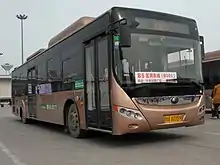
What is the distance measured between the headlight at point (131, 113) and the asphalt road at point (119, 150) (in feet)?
2.39

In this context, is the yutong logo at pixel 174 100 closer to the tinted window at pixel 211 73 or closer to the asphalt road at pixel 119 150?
the asphalt road at pixel 119 150

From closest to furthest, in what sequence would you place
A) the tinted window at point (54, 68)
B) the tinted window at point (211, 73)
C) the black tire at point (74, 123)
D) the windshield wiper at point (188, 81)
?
the windshield wiper at point (188, 81)
the black tire at point (74, 123)
the tinted window at point (54, 68)
the tinted window at point (211, 73)

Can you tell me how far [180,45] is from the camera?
9.01 meters

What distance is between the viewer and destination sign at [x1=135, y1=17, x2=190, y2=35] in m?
8.58

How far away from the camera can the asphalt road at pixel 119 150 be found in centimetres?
701

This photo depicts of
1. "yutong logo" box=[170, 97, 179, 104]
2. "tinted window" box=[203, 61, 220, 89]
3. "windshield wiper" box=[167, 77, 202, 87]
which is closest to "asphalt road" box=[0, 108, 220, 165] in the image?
"yutong logo" box=[170, 97, 179, 104]

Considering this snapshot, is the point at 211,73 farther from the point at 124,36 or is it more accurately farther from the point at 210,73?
the point at 124,36

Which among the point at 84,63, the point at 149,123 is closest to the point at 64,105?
the point at 84,63

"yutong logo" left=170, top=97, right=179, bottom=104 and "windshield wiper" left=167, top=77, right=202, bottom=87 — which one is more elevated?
"windshield wiper" left=167, top=77, right=202, bottom=87

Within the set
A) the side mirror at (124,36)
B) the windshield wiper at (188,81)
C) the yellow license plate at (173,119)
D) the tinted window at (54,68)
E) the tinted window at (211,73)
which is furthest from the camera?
the tinted window at (211,73)

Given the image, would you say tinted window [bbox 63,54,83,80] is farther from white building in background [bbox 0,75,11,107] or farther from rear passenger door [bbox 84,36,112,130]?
white building in background [bbox 0,75,11,107]

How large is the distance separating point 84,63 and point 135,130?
258 cm

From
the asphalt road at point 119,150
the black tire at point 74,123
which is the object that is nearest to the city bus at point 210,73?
the asphalt road at point 119,150

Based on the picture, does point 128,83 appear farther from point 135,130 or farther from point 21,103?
point 21,103
